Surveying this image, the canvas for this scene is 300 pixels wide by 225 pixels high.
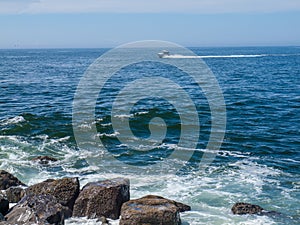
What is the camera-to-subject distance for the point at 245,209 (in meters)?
18.3

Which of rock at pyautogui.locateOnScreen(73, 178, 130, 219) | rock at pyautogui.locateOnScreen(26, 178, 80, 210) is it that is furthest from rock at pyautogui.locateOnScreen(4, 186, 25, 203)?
rock at pyautogui.locateOnScreen(73, 178, 130, 219)

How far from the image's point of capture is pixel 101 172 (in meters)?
24.5

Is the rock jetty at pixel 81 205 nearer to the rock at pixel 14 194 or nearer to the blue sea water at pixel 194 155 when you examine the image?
the rock at pixel 14 194

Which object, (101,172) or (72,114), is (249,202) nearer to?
(101,172)

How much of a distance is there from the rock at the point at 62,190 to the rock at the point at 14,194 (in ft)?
1.83

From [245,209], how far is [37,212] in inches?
341

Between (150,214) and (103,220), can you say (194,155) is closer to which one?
(103,220)

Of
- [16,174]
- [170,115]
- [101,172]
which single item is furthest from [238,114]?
[16,174]

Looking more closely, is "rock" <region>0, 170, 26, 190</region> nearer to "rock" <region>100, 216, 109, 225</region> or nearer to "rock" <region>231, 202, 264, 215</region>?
"rock" <region>100, 216, 109, 225</region>

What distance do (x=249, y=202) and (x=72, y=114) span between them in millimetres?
23701

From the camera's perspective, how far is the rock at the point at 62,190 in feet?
57.5

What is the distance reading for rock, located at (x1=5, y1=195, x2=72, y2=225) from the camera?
47.2 feet

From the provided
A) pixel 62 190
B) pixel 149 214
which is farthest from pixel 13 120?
pixel 149 214

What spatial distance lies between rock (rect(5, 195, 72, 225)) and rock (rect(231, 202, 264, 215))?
7.28 meters
